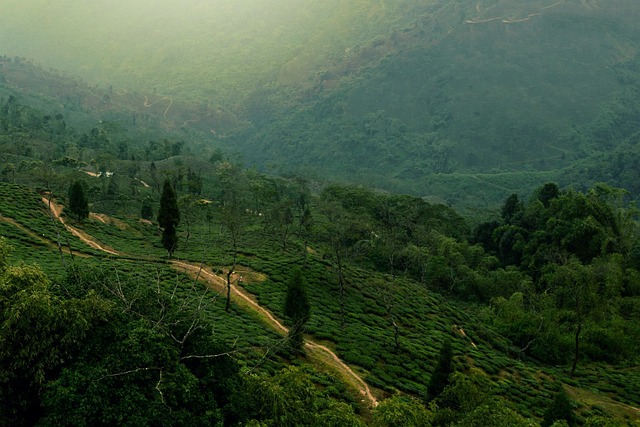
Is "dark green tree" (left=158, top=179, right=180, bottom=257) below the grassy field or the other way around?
the other way around

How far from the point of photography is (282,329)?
127 feet

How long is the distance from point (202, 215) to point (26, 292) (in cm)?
7992

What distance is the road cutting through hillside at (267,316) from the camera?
3184 centimetres

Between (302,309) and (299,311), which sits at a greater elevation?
(302,309)

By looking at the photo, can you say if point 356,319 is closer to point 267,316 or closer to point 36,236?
point 267,316

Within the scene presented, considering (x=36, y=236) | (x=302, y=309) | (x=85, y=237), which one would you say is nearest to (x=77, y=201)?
(x=85, y=237)

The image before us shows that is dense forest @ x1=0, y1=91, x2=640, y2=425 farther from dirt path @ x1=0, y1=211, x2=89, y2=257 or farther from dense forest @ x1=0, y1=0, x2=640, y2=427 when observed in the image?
dirt path @ x1=0, y1=211, x2=89, y2=257

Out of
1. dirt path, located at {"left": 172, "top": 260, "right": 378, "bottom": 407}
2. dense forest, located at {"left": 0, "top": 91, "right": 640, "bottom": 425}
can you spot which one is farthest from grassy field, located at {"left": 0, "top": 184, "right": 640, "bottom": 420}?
dirt path, located at {"left": 172, "top": 260, "right": 378, "bottom": 407}

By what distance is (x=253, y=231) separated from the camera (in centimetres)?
7606

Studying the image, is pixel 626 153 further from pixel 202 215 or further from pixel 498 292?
pixel 202 215

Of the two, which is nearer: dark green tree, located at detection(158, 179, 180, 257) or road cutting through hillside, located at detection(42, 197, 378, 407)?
road cutting through hillside, located at detection(42, 197, 378, 407)

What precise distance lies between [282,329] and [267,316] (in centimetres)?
226

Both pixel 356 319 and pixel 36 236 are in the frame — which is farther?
pixel 36 236

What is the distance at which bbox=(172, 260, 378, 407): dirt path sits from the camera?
3169cm
